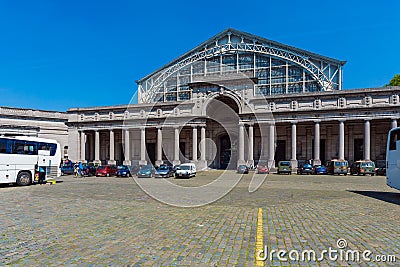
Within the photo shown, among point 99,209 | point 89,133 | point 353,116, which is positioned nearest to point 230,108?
point 353,116

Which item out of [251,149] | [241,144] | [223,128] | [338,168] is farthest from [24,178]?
[223,128]

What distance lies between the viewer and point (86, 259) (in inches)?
230

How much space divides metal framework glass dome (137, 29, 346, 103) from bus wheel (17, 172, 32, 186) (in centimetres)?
3664

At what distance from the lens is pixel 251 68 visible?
6000cm

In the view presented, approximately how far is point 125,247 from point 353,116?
149 feet

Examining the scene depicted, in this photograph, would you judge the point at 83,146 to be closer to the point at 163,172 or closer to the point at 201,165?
the point at 201,165

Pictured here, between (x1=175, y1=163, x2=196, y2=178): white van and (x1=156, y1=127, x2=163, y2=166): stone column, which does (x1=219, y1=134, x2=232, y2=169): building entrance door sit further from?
(x1=175, y1=163, x2=196, y2=178): white van

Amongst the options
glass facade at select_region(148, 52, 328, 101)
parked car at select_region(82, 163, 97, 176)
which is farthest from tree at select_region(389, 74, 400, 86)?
parked car at select_region(82, 163, 97, 176)

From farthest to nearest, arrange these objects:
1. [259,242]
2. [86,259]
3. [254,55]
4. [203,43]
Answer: [203,43] < [254,55] < [259,242] < [86,259]

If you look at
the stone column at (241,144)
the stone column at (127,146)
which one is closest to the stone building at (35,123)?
the stone column at (127,146)

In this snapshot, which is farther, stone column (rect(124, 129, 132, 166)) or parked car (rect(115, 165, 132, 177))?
stone column (rect(124, 129, 132, 166))

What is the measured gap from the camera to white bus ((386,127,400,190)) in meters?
16.1

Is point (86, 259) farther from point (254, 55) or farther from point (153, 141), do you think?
point (254, 55)

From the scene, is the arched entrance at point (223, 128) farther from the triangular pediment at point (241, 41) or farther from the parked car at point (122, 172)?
the parked car at point (122, 172)
